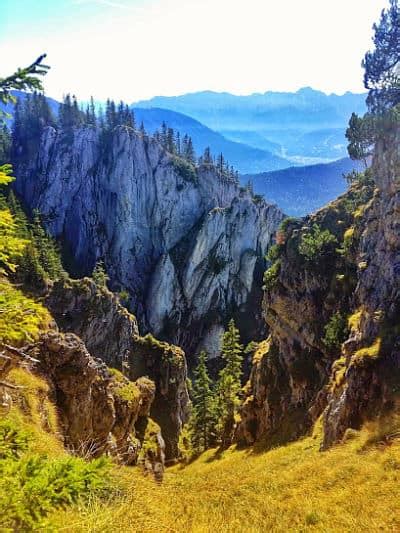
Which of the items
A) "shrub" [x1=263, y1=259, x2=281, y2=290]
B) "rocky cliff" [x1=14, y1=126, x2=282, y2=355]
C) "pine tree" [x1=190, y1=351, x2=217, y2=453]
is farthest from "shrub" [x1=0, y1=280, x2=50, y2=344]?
"rocky cliff" [x1=14, y1=126, x2=282, y2=355]

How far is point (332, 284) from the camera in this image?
54156 mm

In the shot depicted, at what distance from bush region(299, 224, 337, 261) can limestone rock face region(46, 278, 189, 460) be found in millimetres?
30468

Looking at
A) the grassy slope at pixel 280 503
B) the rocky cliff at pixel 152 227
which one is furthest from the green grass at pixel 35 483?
the rocky cliff at pixel 152 227

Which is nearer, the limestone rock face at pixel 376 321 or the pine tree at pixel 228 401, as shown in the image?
the limestone rock face at pixel 376 321

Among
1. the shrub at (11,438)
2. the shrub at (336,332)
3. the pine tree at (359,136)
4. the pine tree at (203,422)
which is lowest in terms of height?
the pine tree at (203,422)

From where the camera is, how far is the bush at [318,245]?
58156 millimetres

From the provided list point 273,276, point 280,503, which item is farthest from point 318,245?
point 280,503

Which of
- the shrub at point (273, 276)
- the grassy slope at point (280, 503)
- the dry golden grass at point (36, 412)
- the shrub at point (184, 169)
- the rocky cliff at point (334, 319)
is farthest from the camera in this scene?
the shrub at point (184, 169)

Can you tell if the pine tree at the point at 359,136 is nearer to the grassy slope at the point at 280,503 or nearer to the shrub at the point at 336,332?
the shrub at the point at 336,332

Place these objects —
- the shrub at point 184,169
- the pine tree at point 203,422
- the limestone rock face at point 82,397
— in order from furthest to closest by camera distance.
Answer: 1. the shrub at point 184,169
2. the pine tree at point 203,422
3. the limestone rock face at point 82,397

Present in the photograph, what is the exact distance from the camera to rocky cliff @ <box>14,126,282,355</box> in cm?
13825

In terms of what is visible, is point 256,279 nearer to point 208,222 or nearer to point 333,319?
point 208,222

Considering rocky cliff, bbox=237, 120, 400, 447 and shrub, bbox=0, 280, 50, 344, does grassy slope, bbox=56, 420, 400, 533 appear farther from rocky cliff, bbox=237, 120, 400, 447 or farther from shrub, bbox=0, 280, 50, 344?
rocky cliff, bbox=237, 120, 400, 447

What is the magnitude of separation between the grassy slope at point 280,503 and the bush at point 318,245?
119ft
